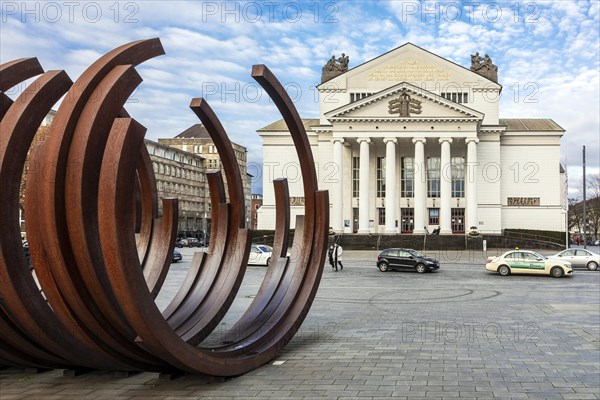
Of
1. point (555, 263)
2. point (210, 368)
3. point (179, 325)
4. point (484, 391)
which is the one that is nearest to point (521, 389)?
point (484, 391)

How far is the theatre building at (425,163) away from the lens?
6138 cm

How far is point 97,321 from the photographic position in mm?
7191

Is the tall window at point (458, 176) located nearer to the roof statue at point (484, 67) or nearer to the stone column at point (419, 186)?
the stone column at point (419, 186)

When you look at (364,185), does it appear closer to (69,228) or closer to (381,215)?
(381,215)

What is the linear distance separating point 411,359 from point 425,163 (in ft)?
184

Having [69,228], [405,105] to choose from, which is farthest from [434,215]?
[69,228]

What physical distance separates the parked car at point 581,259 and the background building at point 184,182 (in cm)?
5973

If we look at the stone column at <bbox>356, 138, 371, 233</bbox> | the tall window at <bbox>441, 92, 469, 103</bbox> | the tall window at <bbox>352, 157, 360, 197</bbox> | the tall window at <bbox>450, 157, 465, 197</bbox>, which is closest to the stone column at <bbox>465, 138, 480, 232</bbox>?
the tall window at <bbox>450, 157, 465, 197</bbox>

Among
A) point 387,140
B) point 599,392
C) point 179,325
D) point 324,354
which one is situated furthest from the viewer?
point 387,140

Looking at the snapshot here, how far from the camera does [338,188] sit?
62312mm

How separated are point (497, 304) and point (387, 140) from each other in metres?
43.5

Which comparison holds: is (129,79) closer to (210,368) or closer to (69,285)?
(69,285)

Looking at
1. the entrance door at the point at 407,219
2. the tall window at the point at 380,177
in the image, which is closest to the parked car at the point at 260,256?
the tall window at the point at 380,177

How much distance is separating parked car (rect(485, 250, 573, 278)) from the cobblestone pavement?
31.2 ft
